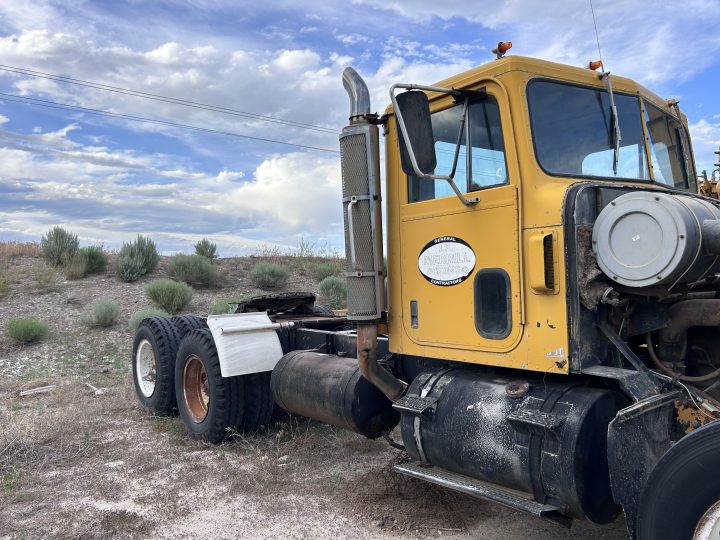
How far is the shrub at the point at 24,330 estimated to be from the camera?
1208 cm

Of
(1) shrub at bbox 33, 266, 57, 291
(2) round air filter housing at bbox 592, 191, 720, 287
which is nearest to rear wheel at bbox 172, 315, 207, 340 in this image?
(2) round air filter housing at bbox 592, 191, 720, 287

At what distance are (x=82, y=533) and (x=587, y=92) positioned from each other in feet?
14.2

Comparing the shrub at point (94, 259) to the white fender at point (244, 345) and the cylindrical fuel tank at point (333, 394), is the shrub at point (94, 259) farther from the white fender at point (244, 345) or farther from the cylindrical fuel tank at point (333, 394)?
the cylindrical fuel tank at point (333, 394)

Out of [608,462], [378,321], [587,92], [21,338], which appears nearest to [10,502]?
[378,321]

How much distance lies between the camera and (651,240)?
330cm

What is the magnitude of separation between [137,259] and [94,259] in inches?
44.9

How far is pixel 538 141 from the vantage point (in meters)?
3.78

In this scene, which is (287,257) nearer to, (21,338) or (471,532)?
(21,338)

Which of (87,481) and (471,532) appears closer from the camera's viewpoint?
(471,532)

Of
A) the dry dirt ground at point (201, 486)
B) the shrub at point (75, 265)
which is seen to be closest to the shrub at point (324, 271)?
the shrub at point (75, 265)

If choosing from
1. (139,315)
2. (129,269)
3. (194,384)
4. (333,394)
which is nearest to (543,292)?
(333,394)

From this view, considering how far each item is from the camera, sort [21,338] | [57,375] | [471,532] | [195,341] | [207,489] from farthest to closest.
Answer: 1. [21,338]
2. [57,375]
3. [195,341]
4. [207,489]
5. [471,532]

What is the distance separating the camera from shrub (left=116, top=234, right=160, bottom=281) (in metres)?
17.0

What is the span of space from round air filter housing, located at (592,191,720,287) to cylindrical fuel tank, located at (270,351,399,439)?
218 centimetres
